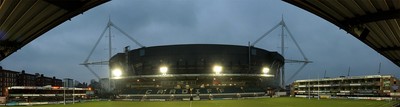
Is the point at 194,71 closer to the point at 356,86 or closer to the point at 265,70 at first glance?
the point at 265,70

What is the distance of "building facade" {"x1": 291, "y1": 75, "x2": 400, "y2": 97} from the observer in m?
104

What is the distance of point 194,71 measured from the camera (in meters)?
122

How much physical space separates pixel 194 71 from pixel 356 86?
5374 centimetres

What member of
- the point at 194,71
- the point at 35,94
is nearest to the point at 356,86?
the point at 194,71

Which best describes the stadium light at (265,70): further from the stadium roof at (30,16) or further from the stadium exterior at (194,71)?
the stadium roof at (30,16)

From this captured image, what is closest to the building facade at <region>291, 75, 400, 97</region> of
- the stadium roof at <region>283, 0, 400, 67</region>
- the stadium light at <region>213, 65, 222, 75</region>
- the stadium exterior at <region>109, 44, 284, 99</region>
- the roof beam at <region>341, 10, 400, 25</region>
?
the stadium exterior at <region>109, 44, 284, 99</region>

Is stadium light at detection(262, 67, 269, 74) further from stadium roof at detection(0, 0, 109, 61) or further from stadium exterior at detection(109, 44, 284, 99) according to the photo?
stadium roof at detection(0, 0, 109, 61)

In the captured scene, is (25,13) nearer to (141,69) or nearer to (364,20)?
(364,20)

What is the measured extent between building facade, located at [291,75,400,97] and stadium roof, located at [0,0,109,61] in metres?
89.5

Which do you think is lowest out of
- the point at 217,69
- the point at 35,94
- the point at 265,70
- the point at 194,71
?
the point at 35,94

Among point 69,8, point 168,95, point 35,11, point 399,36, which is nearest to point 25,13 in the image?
point 35,11

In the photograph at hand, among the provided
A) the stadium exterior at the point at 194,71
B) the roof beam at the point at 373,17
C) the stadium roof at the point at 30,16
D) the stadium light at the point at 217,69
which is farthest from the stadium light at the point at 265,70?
the stadium roof at the point at 30,16

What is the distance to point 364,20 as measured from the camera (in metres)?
16.5

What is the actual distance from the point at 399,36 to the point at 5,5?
20201 millimetres
